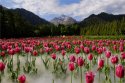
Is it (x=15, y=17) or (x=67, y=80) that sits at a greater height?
(x=15, y=17)

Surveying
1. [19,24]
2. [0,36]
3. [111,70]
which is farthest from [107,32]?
[111,70]

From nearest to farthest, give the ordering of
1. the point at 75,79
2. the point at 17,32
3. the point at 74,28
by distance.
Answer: the point at 75,79 < the point at 17,32 < the point at 74,28

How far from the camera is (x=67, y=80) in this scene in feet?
25.2

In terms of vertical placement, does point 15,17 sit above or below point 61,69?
above

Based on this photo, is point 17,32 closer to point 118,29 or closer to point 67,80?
point 118,29

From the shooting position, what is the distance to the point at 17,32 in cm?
6438

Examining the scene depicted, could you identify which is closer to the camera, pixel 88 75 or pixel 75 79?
pixel 88 75

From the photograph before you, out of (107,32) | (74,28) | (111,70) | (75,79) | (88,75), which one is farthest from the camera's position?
(74,28)

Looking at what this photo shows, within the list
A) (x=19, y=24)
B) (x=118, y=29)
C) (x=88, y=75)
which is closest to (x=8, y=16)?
(x=19, y=24)

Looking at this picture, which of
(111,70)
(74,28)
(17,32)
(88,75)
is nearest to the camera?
(88,75)

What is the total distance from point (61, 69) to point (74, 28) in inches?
4586

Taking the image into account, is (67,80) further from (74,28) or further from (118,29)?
(74,28)

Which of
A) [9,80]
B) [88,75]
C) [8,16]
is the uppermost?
[8,16]

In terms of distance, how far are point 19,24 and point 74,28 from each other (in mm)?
60068
